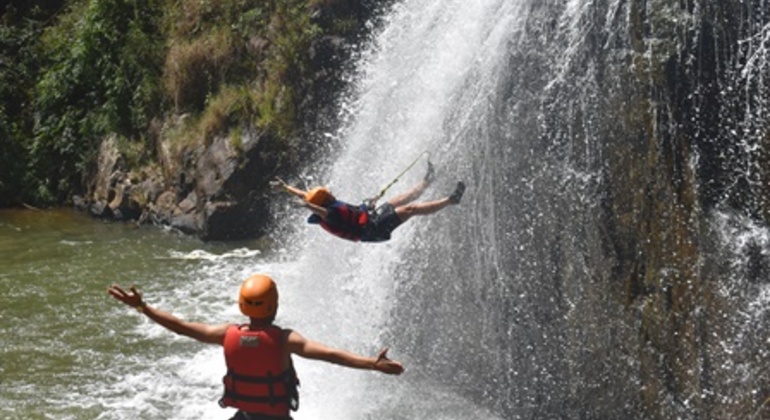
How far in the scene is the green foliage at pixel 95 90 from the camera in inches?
596

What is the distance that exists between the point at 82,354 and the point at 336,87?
6.23 metres

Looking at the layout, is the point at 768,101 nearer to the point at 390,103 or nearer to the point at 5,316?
the point at 390,103

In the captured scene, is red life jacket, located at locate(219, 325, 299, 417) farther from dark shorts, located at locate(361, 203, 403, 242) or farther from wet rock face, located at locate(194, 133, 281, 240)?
wet rock face, located at locate(194, 133, 281, 240)

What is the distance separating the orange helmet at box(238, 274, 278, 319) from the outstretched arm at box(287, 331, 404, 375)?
0.18 metres

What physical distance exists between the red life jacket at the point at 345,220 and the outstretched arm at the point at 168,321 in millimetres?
2267

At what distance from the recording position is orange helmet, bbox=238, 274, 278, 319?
13.9 ft

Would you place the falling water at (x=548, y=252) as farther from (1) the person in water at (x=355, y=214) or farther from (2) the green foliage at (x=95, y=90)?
(2) the green foliage at (x=95, y=90)

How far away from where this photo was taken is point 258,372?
14.1 ft

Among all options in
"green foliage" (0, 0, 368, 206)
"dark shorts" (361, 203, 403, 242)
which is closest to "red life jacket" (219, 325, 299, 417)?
"dark shorts" (361, 203, 403, 242)

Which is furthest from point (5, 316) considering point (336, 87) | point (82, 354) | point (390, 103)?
point (336, 87)

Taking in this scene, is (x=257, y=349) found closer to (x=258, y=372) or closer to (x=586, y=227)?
(x=258, y=372)

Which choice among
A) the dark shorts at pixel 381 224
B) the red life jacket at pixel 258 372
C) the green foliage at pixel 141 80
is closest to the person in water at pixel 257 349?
the red life jacket at pixel 258 372

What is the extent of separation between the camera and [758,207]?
20.7 feet

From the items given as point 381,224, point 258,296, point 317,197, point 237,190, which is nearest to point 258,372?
point 258,296
